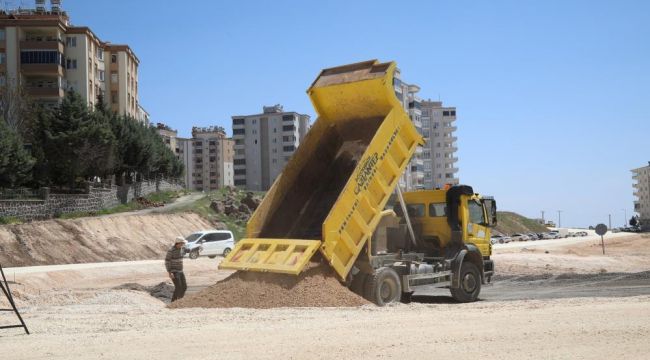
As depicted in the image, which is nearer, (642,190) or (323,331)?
(323,331)

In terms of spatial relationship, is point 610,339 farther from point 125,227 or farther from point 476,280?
point 125,227

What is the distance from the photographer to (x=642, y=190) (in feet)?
589

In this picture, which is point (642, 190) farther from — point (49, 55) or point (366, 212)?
point (366, 212)

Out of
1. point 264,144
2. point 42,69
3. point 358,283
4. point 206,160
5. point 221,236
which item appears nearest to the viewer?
point 358,283

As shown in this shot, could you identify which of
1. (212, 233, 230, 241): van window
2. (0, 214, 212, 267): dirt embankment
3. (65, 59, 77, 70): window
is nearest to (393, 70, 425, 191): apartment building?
(65, 59, 77, 70): window

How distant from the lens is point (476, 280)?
16406mm

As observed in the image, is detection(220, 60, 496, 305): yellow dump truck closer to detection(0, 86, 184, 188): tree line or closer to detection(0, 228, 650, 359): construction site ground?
detection(0, 228, 650, 359): construction site ground

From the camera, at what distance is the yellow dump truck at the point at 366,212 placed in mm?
13508

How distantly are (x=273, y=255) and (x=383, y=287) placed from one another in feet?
7.85

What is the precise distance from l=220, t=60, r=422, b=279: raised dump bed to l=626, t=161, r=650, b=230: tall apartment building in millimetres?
171415

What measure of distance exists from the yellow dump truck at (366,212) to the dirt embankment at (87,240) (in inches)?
938

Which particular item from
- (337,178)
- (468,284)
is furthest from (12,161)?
(468,284)

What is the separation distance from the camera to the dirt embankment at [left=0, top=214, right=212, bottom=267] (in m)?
35.3

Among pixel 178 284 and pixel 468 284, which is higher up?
pixel 178 284
